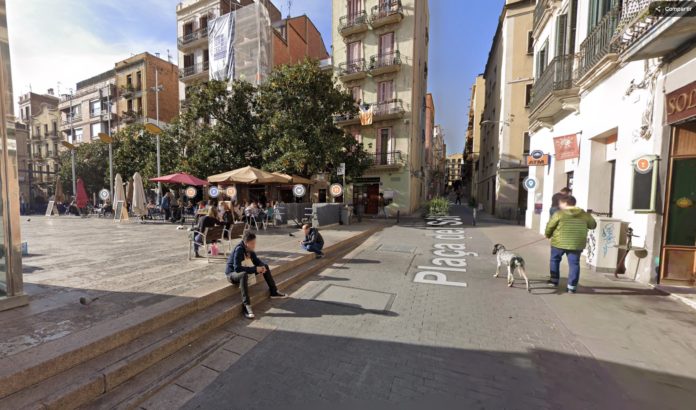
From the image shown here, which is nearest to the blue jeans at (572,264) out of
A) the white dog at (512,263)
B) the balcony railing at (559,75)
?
the white dog at (512,263)

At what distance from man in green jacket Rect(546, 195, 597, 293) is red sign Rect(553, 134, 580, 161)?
4.80m

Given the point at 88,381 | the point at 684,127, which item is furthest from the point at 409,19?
the point at 88,381

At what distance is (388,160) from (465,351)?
18.6m

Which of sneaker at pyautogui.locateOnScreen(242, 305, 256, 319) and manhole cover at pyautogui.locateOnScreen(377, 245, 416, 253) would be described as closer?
sneaker at pyautogui.locateOnScreen(242, 305, 256, 319)

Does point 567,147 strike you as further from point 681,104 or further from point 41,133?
point 41,133

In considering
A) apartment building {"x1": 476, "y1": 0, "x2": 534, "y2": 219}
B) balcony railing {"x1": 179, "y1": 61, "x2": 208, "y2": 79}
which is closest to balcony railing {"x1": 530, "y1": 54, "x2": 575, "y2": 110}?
apartment building {"x1": 476, "y1": 0, "x2": 534, "y2": 219}

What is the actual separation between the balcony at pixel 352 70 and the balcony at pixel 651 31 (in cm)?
1752

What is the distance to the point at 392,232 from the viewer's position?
41.4 feet

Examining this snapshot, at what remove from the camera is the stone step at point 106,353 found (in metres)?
2.24

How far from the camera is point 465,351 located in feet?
10.7

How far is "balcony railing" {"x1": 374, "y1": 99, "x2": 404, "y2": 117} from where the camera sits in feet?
66.3

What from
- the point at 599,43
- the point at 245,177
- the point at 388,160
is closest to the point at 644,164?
the point at 599,43

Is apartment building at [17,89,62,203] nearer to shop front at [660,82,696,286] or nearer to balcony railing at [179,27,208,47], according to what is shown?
balcony railing at [179,27,208,47]

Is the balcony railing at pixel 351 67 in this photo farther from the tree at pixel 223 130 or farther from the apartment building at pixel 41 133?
the apartment building at pixel 41 133
